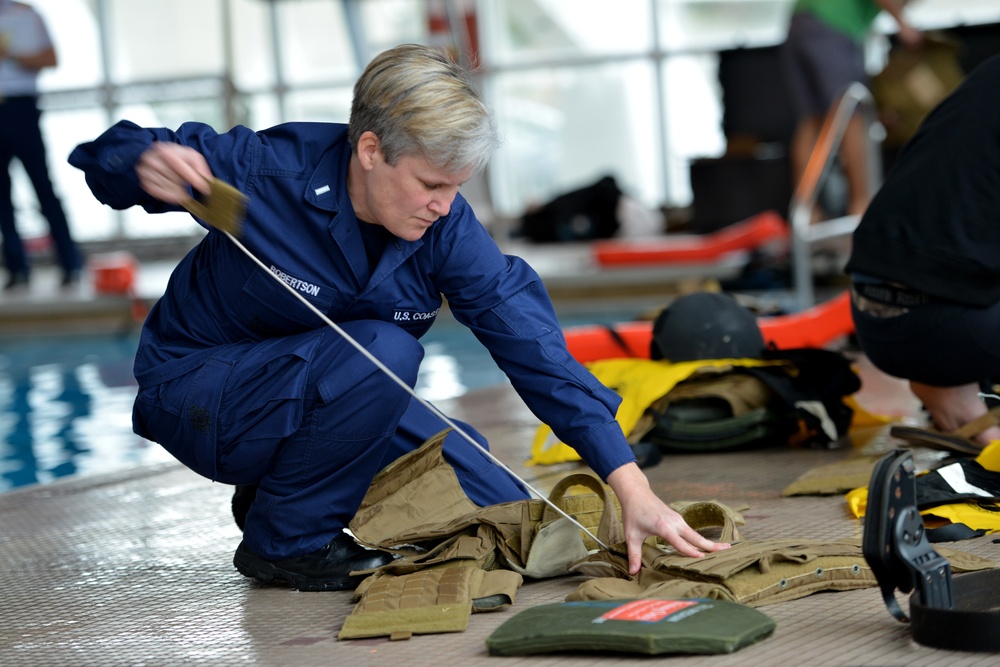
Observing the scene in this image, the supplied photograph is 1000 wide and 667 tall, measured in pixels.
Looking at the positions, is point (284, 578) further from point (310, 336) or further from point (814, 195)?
point (814, 195)

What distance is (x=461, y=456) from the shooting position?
259cm

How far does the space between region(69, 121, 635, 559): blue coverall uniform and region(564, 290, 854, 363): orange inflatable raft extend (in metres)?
1.53

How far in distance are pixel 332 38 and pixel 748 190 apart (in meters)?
5.84

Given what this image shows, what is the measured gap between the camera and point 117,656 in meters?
1.94

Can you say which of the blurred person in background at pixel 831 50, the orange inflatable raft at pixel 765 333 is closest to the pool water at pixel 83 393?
the orange inflatable raft at pixel 765 333

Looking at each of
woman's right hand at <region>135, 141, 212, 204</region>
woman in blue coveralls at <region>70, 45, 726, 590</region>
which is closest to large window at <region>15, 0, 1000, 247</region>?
woman in blue coveralls at <region>70, 45, 726, 590</region>

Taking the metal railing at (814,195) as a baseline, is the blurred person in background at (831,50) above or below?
above

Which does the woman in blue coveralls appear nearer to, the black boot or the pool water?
the black boot

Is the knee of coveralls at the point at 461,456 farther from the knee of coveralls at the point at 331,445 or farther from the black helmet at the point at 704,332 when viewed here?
the black helmet at the point at 704,332

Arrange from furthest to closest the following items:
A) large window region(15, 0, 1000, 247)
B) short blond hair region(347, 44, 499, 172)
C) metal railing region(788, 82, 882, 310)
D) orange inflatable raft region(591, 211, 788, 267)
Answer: large window region(15, 0, 1000, 247) < orange inflatable raft region(591, 211, 788, 267) < metal railing region(788, 82, 882, 310) < short blond hair region(347, 44, 499, 172)

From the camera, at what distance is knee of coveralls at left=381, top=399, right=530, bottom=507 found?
8.36 feet

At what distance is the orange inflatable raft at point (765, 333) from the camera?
404 centimetres

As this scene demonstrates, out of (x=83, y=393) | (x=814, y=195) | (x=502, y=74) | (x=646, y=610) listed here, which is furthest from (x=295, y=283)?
(x=502, y=74)

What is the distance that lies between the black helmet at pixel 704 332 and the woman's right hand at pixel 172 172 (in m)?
1.81
